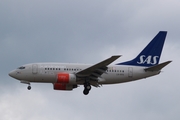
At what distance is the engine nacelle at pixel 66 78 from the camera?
57.5 meters

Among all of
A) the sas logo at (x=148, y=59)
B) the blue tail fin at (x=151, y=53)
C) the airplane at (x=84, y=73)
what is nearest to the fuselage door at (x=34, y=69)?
the airplane at (x=84, y=73)

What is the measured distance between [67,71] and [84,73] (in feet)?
7.31

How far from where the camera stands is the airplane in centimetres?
5791

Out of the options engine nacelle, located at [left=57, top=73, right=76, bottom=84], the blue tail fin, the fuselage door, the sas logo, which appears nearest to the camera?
→ engine nacelle, located at [left=57, top=73, right=76, bottom=84]

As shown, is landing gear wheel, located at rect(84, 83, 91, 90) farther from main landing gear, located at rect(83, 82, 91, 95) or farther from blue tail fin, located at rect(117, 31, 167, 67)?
blue tail fin, located at rect(117, 31, 167, 67)

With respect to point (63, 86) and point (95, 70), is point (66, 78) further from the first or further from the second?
point (63, 86)

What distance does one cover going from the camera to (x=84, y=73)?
58375 mm

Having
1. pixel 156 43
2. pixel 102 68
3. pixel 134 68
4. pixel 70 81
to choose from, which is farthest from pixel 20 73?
pixel 156 43

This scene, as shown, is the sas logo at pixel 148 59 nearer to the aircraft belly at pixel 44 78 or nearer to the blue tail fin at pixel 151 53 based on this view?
the blue tail fin at pixel 151 53

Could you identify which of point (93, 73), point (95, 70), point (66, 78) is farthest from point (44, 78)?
point (95, 70)

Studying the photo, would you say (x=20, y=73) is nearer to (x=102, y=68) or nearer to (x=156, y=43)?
(x=102, y=68)

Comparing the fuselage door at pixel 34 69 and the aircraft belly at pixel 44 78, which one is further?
the fuselage door at pixel 34 69

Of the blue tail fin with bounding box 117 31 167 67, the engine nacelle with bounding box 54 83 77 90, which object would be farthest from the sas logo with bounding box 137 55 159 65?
the engine nacelle with bounding box 54 83 77 90

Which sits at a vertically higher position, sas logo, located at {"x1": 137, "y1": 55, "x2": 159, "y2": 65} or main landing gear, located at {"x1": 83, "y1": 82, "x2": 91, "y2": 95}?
sas logo, located at {"x1": 137, "y1": 55, "x2": 159, "y2": 65}
